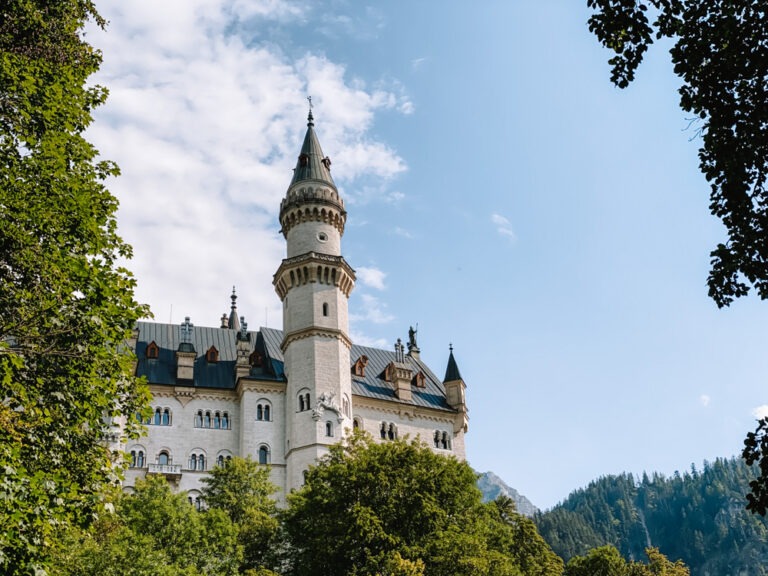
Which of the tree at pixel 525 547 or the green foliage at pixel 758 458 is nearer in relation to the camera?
the green foliage at pixel 758 458

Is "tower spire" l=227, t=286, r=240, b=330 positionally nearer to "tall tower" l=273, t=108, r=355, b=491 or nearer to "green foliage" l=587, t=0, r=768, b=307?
"tall tower" l=273, t=108, r=355, b=491

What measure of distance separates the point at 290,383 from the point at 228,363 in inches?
292

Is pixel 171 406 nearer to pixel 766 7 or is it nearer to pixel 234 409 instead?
pixel 234 409

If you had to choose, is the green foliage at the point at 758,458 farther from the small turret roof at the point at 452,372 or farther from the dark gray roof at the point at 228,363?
the small turret roof at the point at 452,372

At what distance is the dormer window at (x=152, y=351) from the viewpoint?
6831 cm

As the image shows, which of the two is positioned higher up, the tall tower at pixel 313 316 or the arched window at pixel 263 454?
the tall tower at pixel 313 316

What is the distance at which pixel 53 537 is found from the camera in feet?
58.1

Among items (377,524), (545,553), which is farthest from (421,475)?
(545,553)

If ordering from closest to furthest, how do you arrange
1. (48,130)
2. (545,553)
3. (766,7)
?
(766,7) → (48,130) → (545,553)

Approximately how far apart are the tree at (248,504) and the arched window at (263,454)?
456 centimetres

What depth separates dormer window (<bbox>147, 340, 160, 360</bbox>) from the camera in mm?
68312

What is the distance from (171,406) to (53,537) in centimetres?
4900

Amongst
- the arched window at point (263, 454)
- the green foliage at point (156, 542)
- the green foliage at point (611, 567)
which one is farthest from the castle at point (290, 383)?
the green foliage at point (156, 542)

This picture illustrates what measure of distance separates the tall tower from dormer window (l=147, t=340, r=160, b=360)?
10.5 metres
